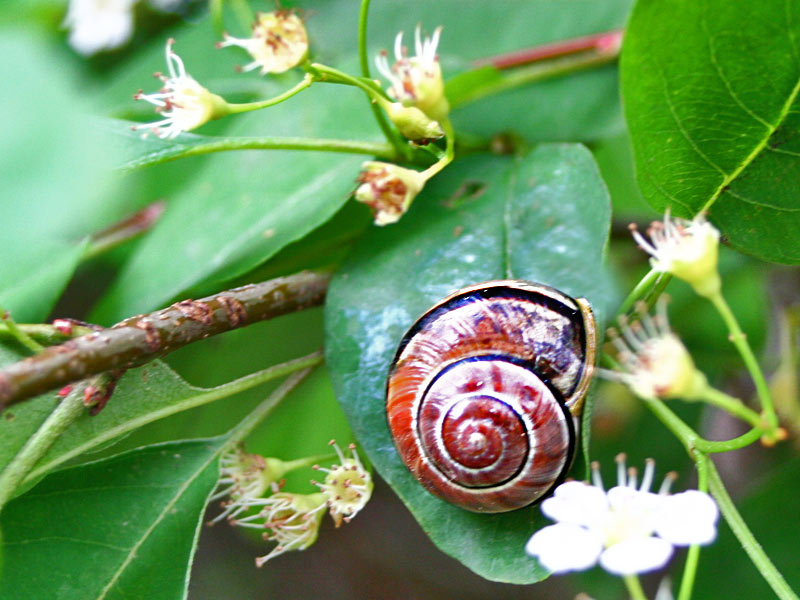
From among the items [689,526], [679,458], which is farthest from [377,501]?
[689,526]

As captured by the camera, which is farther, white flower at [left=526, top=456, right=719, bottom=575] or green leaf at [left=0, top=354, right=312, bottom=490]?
green leaf at [left=0, top=354, right=312, bottom=490]

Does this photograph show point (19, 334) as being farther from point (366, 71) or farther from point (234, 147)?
point (366, 71)

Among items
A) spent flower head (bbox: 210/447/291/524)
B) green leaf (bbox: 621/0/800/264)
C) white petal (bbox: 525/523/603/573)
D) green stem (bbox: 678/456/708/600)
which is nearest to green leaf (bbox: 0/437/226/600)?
spent flower head (bbox: 210/447/291/524)

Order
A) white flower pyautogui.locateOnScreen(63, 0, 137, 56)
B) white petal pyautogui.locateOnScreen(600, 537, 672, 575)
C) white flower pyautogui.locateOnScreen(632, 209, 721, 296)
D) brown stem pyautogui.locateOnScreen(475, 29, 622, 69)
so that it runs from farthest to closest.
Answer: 1. white flower pyautogui.locateOnScreen(63, 0, 137, 56)
2. brown stem pyautogui.locateOnScreen(475, 29, 622, 69)
3. white flower pyautogui.locateOnScreen(632, 209, 721, 296)
4. white petal pyautogui.locateOnScreen(600, 537, 672, 575)

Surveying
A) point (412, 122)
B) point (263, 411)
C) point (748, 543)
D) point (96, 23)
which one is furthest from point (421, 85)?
point (96, 23)

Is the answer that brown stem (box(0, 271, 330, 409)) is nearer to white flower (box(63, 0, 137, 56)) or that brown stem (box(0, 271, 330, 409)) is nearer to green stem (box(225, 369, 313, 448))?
green stem (box(225, 369, 313, 448))

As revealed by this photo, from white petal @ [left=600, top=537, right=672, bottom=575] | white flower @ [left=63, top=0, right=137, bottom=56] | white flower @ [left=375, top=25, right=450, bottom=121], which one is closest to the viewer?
white petal @ [left=600, top=537, right=672, bottom=575]

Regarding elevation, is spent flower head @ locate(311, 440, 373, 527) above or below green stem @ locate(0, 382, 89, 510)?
below
